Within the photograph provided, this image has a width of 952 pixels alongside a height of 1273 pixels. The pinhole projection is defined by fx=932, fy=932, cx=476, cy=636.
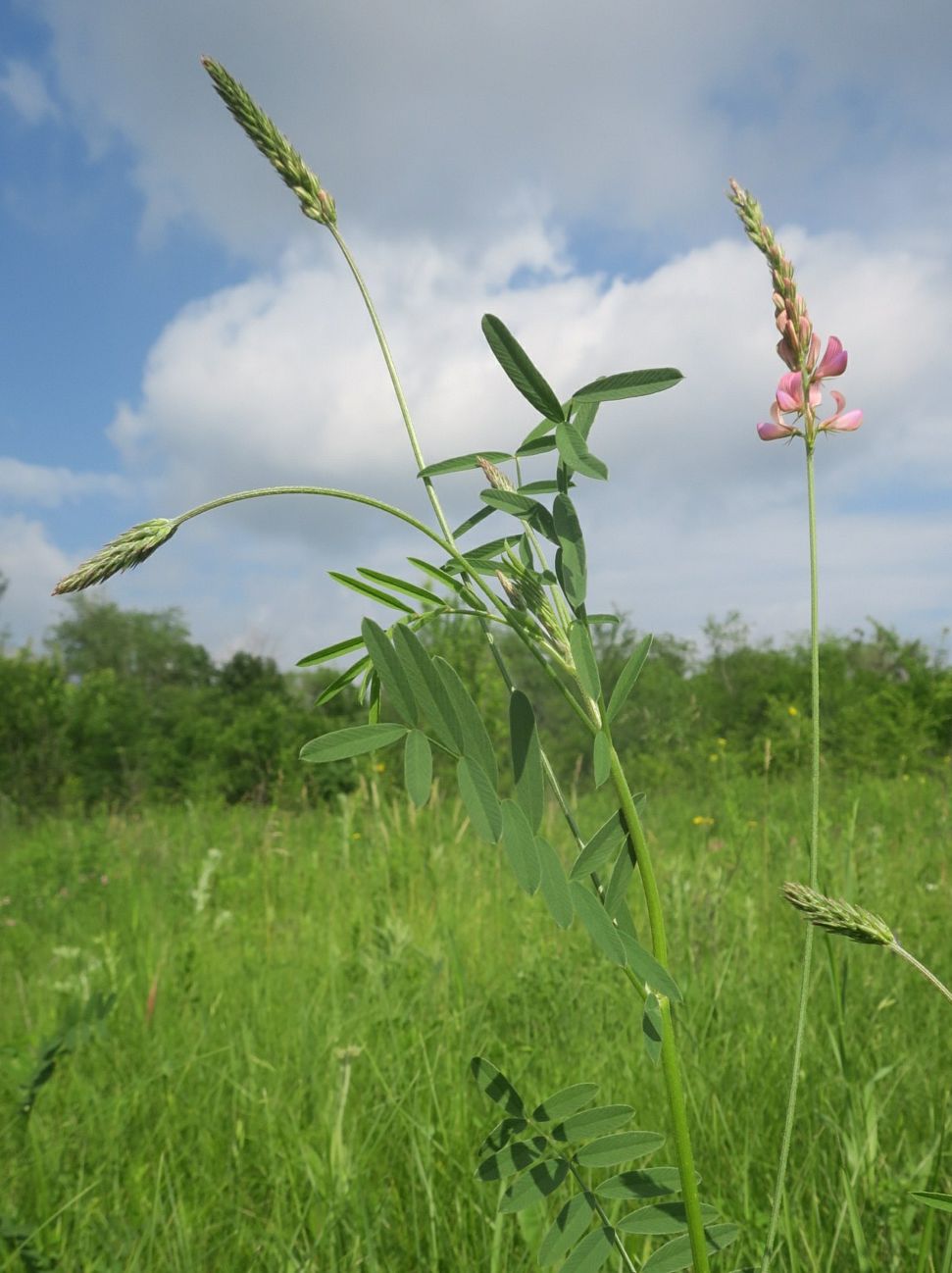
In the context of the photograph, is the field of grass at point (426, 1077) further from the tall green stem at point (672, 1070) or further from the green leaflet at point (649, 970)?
the green leaflet at point (649, 970)

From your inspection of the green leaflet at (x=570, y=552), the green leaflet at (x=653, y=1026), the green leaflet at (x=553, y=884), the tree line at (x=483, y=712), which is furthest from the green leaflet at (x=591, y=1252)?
the tree line at (x=483, y=712)

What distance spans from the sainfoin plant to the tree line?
222 inches

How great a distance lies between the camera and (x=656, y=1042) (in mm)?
688

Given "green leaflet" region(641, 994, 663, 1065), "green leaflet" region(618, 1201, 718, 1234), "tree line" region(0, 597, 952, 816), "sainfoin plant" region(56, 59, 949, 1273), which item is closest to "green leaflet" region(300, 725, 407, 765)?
"sainfoin plant" region(56, 59, 949, 1273)

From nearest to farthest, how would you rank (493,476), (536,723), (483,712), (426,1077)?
(536,723) → (493,476) → (426,1077) → (483,712)

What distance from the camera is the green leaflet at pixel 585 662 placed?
0.70 m

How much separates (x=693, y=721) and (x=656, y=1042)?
8.24 m

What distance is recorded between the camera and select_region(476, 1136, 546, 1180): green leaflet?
78 centimetres

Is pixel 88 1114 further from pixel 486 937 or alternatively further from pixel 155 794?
pixel 155 794

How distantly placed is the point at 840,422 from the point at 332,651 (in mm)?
540

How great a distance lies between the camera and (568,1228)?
0.79m

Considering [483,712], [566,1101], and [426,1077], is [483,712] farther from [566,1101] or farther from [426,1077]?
[566,1101]

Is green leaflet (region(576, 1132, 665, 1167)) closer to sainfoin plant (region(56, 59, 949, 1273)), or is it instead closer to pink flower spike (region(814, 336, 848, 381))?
sainfoin plant (region(56, 59, 949, 1273))

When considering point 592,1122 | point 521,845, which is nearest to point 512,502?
point 521,845
